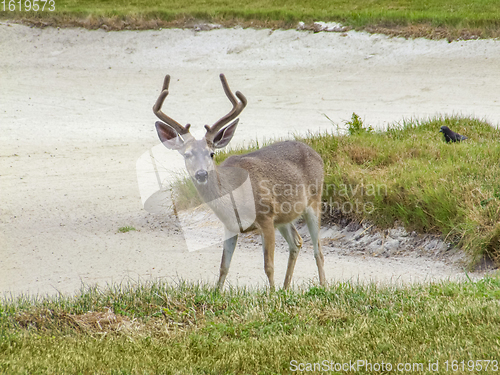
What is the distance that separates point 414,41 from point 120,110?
9180 millimetres

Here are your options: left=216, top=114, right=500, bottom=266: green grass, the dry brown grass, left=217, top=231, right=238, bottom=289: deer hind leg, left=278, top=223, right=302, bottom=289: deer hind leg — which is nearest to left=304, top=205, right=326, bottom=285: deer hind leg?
left=278, top=223, right=302, bottom=289: deer hind leg

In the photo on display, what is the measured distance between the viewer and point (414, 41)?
18.7 meters

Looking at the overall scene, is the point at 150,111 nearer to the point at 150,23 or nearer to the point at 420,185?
the point at 150,23

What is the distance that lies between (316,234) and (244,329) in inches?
96.9

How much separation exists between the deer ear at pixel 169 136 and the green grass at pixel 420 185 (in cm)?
297

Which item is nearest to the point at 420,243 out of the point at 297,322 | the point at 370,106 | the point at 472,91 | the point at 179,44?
the point at 297,322

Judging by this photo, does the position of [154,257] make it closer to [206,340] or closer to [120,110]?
[206,340]

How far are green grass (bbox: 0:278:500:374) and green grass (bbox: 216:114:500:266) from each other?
1706mm

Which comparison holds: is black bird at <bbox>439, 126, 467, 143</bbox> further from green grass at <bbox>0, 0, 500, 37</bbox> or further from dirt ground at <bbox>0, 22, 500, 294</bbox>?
green grass at <bbox>0, 0, 500, 37</bbox>

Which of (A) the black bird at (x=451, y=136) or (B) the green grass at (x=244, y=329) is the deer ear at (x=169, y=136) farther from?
(A) the black bird at (x=451, y=136)

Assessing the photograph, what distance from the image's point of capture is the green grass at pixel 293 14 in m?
18.5

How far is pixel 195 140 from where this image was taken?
5.44 metres

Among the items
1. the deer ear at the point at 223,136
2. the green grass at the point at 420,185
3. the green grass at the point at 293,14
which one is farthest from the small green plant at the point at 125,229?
the green grass at the point at 293,14

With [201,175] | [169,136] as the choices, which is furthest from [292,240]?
[169,136]
